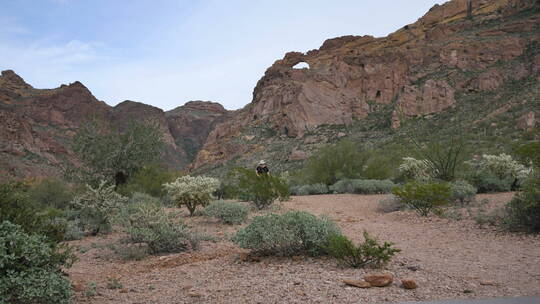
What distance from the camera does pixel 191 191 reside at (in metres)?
11.8

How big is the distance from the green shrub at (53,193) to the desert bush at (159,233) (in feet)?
47.5

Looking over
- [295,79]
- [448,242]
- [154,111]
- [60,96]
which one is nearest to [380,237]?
[448,242]

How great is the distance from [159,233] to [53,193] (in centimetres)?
1687

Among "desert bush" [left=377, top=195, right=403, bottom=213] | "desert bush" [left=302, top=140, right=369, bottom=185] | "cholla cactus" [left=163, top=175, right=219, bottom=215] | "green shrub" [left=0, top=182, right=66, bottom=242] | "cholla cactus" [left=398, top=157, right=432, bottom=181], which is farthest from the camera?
"desert bush" [left=302, top=140, right=369, bottom=185]

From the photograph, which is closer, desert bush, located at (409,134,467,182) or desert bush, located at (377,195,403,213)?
desert bush, located at (377,195,403,213)

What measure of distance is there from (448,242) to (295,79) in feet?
194

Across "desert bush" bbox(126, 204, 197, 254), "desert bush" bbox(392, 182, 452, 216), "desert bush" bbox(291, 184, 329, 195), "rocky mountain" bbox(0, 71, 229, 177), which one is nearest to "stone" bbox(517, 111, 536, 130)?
"desert bush" bbox(291, 184, 329, 195)

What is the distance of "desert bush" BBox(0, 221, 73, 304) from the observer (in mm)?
3918

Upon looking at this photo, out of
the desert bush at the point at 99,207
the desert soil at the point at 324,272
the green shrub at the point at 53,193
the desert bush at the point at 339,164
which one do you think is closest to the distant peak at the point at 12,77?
the green shrub at the point at 53,193

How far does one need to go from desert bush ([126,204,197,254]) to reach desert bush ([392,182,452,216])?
19.1ft

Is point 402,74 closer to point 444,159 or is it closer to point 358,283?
point 444,159

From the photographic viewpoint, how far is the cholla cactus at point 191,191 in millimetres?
11750

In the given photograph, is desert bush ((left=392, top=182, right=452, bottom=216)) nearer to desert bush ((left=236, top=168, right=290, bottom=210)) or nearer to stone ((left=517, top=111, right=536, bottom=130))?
desert bush ((left=236, top=168, right=290, bottom=210))

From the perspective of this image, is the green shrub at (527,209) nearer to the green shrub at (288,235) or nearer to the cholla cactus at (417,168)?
the green shrub at (288,235)
